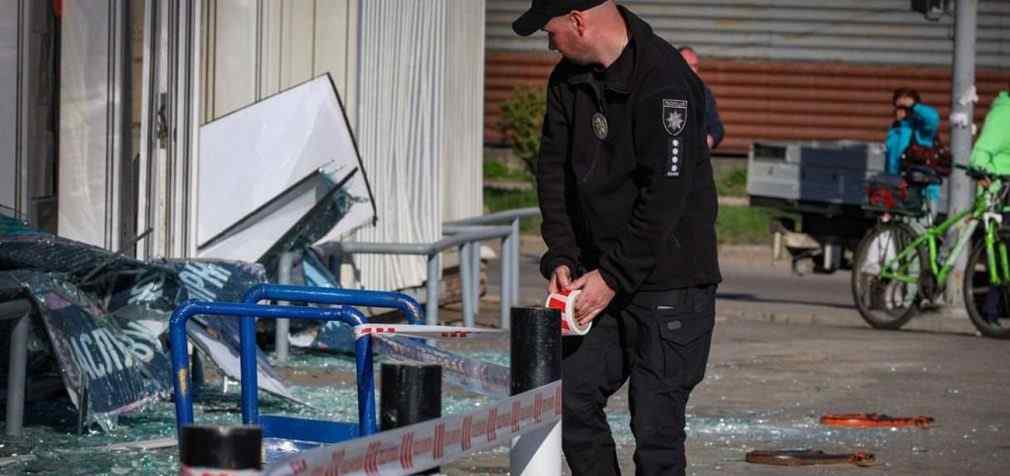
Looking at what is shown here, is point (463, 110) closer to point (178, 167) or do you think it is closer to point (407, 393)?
point (178, 167)

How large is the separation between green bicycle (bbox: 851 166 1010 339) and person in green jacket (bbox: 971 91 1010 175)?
7 centimetres

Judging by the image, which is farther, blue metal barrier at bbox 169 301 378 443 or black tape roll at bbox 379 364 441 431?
blue metal barrier at bbox 169 301 378 443

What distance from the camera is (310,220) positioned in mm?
10594

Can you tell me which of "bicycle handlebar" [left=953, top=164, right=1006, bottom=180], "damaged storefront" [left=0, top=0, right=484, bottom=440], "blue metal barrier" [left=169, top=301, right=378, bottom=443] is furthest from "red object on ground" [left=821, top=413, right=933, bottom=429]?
"bicycle handlebar" [left=953, top=164, right=1006, bottom=180]

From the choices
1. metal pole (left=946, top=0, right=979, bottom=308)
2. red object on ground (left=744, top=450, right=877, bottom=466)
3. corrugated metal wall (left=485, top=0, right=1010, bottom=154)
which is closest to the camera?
red object on ground (left=744, top=450, right=877, bottom=466)

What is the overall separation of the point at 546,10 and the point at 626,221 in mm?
648

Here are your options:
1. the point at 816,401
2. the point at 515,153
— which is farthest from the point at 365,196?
the point at 515,153

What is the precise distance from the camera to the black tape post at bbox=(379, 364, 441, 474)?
3812mm

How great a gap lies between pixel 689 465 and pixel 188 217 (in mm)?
3298

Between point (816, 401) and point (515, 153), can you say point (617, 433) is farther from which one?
point (515, 153)

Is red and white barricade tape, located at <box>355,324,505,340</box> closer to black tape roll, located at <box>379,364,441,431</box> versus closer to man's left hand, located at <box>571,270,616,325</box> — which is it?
man's left hand, located at <box>571,270,616,325</box>

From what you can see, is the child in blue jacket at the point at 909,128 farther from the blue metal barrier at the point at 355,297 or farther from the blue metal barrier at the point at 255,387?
the blue metal barrier at the point at 255,387

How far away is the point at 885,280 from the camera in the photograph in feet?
48.0

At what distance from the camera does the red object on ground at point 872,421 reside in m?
9.22
